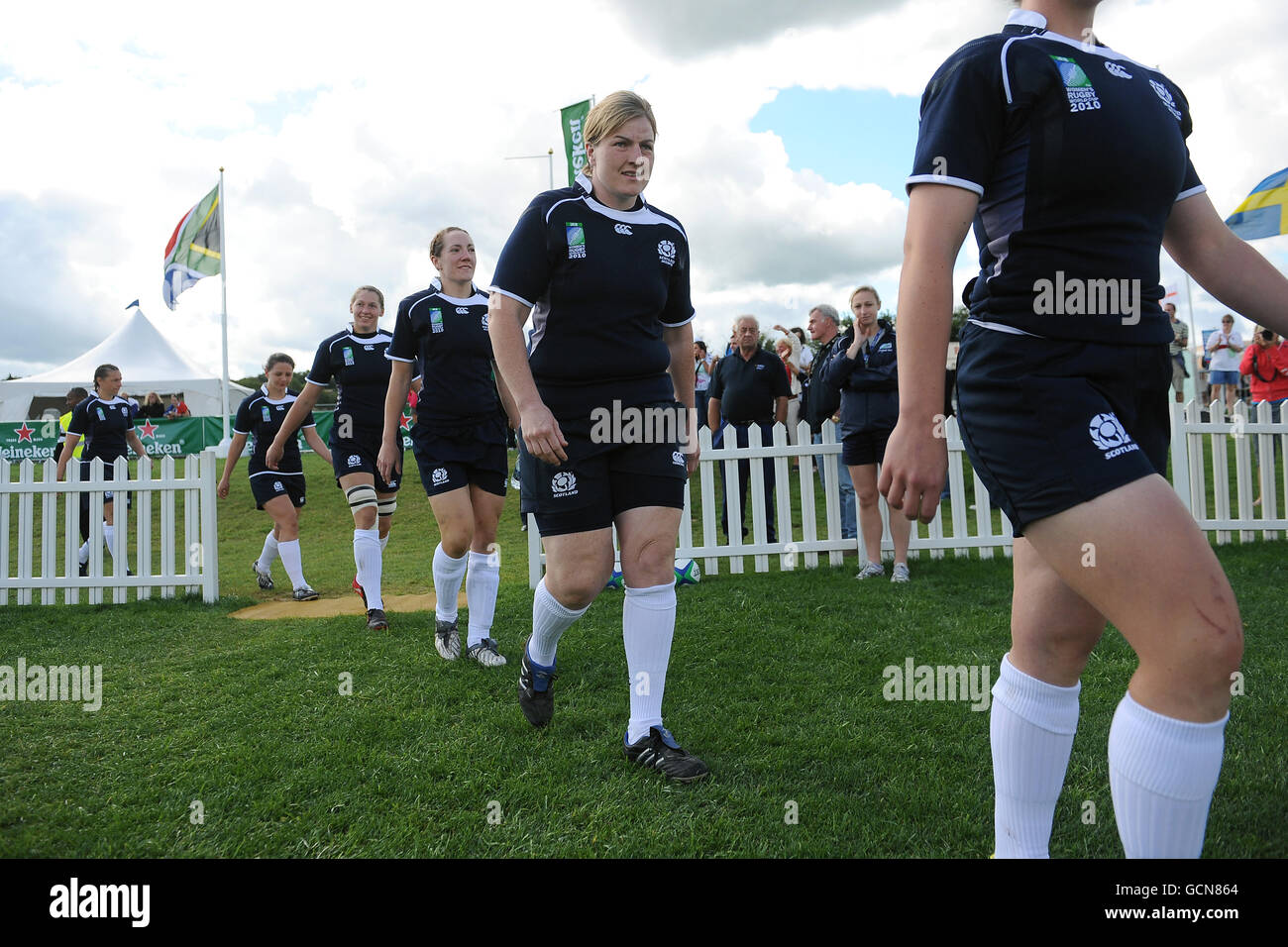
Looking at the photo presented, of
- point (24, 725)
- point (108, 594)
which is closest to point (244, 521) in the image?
point (108, 594)

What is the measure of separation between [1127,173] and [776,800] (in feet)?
6.84

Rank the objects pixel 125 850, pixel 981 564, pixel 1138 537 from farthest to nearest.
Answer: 1. pixel 981 564
2. pixel 125 850
3. pixel 1138 537

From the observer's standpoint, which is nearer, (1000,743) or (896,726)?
(1000,743)

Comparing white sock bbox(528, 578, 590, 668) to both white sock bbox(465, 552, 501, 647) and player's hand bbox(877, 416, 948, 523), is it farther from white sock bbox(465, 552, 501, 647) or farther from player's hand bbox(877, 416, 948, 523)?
player's hand bbox(877, 416, 948, 523)

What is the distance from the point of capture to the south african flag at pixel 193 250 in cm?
1930

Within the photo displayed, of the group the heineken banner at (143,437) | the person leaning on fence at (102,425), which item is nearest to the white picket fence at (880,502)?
the person leaning on fence at (102,425)

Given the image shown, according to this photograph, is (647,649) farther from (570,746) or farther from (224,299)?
(224,299)

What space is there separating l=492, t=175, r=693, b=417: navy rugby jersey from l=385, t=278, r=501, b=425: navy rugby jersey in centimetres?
177

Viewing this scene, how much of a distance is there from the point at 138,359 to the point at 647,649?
26413mm

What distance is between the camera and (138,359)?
25016mm

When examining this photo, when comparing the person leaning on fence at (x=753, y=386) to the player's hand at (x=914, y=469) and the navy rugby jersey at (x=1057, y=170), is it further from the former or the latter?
the player's hand at (x=914, y=469)

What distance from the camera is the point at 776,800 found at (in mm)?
2873
